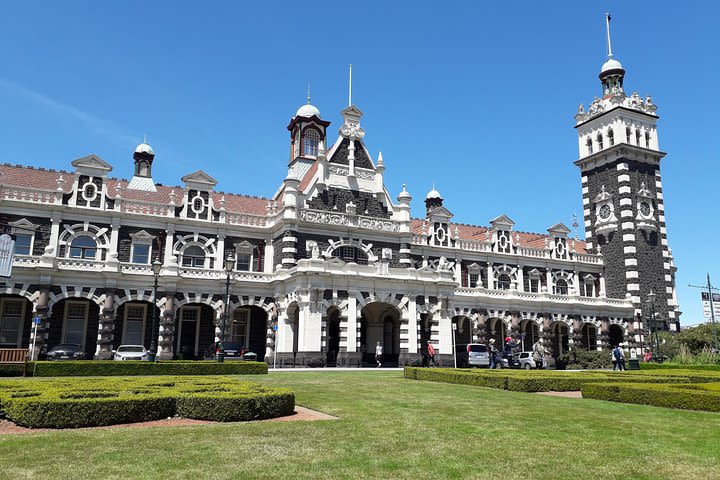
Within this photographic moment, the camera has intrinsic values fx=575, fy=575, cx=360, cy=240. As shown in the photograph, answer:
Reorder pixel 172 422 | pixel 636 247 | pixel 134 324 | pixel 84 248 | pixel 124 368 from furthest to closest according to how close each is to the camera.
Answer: pixel 636 247 < pixel 134 324 < pixel 84 248 < pixel 124 368 < pixel 172 422

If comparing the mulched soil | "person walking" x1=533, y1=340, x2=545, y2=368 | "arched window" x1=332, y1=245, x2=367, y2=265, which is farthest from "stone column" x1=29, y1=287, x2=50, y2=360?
"person walking" x1=533, y1=340, x2=545, y2=368

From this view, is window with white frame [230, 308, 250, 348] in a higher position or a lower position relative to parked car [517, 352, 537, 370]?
higher

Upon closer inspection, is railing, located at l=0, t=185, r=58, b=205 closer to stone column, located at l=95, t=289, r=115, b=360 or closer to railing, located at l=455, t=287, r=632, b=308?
stone column, located at l=95, t=289, r=115, b=360

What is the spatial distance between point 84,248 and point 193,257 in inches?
320

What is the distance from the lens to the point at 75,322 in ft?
141

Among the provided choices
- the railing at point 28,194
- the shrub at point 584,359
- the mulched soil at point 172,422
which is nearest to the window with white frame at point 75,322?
the railing at point 28,194

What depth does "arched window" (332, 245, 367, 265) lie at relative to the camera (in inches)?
1906

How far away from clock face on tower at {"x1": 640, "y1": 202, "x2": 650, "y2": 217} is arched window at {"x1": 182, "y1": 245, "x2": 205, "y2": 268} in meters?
46.3

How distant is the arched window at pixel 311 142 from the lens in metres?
58.3

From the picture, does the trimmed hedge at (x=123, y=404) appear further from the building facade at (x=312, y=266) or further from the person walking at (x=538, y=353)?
the person walking at (x=538, y=353)

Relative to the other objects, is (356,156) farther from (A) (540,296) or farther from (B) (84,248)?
(B) (84,248)

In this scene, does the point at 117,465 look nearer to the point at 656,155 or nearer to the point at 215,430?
the point at 215,430

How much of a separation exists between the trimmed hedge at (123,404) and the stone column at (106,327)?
26.1 meters

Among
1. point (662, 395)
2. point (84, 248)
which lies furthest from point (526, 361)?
point (84, 248)
